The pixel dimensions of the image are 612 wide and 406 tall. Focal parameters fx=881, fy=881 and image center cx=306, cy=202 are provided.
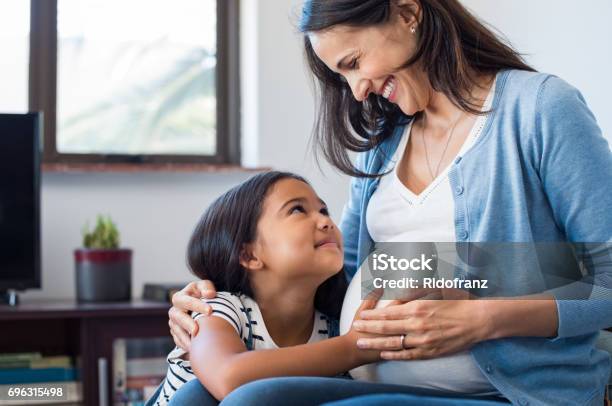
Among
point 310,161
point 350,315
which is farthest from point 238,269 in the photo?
point 310,161

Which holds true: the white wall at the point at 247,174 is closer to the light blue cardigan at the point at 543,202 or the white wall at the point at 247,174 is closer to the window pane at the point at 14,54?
the window pane at the point at 14,54

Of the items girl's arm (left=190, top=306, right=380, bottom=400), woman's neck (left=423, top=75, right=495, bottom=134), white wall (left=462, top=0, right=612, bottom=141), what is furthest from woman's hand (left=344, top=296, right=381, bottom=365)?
white wall (left=462, top=0, right=612, bottom=141)

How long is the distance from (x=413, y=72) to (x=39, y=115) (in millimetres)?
1549

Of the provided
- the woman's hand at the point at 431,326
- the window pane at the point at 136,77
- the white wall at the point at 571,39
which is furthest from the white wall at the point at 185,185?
the woman's hand at the point at 431,326

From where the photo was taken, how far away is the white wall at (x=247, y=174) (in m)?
2.87

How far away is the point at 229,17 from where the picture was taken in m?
3.22

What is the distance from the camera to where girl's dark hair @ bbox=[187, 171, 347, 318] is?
59.6 inches

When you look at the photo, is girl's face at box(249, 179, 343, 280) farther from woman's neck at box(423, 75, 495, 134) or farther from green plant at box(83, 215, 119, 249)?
green plant at box(83, 215, 119, 249)

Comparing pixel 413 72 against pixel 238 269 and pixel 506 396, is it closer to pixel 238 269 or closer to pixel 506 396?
pixel 238 269

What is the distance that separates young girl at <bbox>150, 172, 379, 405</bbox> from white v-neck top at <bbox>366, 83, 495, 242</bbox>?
0.08 meters

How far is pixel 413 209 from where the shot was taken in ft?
4.73

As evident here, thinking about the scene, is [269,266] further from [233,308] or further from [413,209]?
[413,209]

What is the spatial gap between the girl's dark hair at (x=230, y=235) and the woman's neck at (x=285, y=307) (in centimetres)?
4

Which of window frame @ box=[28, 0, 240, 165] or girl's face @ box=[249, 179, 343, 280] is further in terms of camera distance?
window frame @ box=[28, 0, 240, 165]
